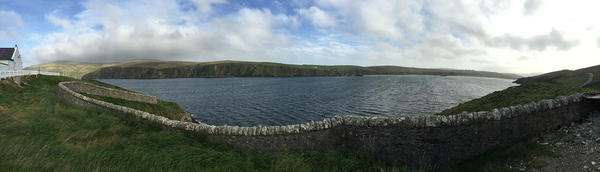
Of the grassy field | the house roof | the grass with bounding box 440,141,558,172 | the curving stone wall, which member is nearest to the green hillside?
the curving stone wall

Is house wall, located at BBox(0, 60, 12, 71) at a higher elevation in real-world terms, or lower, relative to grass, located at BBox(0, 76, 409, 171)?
higher

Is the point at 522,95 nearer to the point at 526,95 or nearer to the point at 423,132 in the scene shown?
the point at 526,95

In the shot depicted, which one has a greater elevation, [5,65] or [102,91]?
[5,65]

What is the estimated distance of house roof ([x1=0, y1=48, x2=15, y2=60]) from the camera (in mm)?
41562

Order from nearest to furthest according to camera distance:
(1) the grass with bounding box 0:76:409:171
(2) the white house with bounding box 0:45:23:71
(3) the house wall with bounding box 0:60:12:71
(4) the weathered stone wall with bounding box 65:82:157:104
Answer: (1) the grass with bounding box 0:76:409:171, (4) the weathered stone wall with bounding box 65:82:157:104, (3) the house wall with bounding box 0:60:12:71, (2) the white house with bounding box 0:45:23:71

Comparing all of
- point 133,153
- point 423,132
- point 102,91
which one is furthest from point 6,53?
point 423,132

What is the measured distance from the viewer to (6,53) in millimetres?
42312

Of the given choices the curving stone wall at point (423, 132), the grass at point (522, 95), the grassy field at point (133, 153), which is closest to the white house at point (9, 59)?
the grassy field at point (133, 153)

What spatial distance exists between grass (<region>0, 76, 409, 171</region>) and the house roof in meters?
45.0

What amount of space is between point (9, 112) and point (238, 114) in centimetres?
2922

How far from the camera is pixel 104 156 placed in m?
7.27

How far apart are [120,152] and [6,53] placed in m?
56.6

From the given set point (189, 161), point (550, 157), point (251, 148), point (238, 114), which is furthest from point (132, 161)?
point (238, 114)

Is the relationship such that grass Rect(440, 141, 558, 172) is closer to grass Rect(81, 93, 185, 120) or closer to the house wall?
grass Rect(81, 93, 185, 120)
